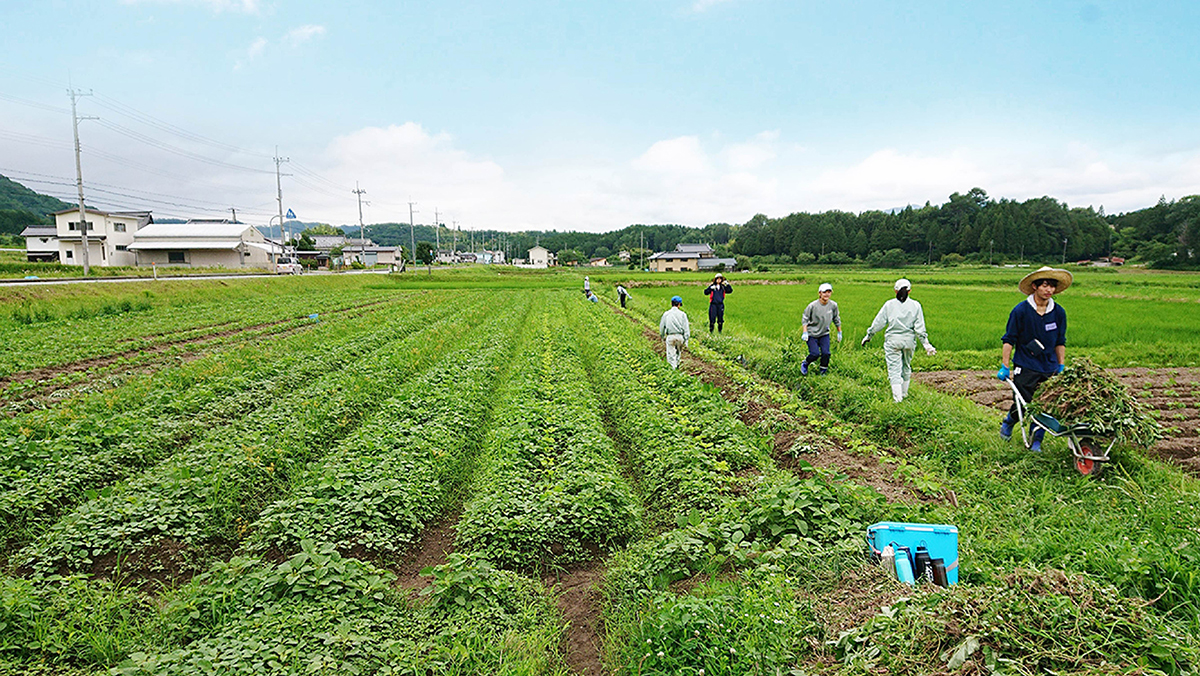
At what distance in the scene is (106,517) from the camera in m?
5.25

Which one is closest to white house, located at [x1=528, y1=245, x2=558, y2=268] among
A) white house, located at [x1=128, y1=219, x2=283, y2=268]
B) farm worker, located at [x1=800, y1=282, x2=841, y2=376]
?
white house, located at [x1=128, y1=219, x2=283, y2=268]

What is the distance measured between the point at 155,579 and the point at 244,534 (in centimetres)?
86

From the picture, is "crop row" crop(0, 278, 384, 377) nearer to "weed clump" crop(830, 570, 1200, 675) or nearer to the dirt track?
"weed clump" crop(830, 570, 1200, 675)

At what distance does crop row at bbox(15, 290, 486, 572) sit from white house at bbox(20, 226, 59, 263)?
66160mm

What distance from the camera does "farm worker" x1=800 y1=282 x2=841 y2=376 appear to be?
10695 mm

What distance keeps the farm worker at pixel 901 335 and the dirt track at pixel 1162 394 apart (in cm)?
188

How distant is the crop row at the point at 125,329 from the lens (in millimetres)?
13906

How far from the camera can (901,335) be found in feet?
30.3

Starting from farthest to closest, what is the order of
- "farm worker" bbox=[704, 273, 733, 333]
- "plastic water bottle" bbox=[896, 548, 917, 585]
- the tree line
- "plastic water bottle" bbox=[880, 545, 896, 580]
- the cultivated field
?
the tree line → "farm worker" bbox=[704, 273, 733, 333] → "plastic water bottle" bbox=[880, 545, 896, 580] → "plastic water bottle" bbox=[896, 548, 917, 585] → the cultivated field

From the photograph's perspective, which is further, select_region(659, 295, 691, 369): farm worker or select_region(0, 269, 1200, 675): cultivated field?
select_region(659, 295, 691, 369): farm worker

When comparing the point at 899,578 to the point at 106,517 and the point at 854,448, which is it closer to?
the point at 854,448

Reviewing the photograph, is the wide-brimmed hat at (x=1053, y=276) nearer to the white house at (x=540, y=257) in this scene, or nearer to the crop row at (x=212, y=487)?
the crop row at (x=212, y=487)

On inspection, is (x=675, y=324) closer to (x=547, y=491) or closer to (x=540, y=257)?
(x=547, y=491)

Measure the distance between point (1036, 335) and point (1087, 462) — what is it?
164 centimetres
